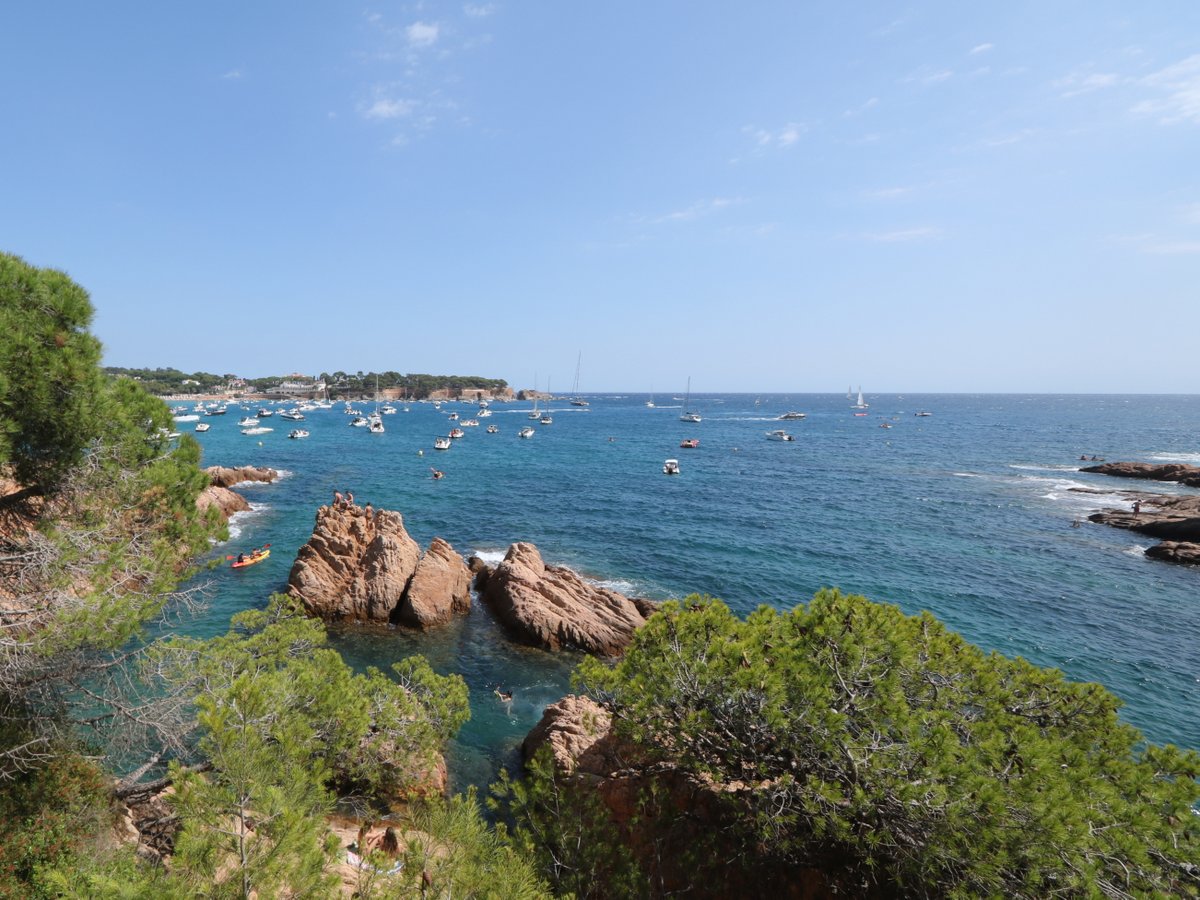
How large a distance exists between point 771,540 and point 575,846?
3021 cm

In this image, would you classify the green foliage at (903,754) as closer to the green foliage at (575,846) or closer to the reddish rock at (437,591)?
the green foliage at (575,846)

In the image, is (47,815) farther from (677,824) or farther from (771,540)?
(771,540)

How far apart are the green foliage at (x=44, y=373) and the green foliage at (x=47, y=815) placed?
4806mm

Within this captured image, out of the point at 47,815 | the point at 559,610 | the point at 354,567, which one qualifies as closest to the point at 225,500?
the point at 354,567

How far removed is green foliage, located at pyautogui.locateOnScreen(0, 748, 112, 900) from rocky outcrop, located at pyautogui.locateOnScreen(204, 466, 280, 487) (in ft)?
139

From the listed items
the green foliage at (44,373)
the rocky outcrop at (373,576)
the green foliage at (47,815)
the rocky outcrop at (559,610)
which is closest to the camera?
the green foliage at (47,815)

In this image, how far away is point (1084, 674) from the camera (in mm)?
20812

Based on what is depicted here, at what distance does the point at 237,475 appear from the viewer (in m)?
49.8

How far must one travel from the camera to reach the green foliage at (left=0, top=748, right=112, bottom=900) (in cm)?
757

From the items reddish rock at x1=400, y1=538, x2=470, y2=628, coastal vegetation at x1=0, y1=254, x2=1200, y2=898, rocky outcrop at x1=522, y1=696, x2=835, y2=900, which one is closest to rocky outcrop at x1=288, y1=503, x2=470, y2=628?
reddish rock at x1=400, y1=538, x2=470, y2=628

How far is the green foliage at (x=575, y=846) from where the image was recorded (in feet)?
27.0

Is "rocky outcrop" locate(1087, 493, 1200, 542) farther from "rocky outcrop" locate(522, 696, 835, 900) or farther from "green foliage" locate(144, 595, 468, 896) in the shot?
"green foliage" locate(144, 595, 468, 896)

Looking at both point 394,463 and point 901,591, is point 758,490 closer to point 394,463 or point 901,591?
point 901,591

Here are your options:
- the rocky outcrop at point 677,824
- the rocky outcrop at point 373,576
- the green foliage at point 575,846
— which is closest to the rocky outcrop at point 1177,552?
the rocky outcrop at point 677,824
